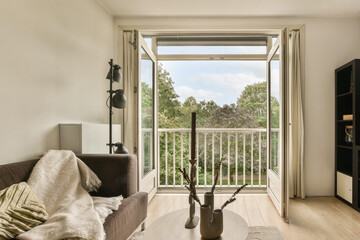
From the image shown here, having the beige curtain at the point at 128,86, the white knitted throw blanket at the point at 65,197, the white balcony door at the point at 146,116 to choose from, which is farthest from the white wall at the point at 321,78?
the white knitted throw blanket at the point at 65,197

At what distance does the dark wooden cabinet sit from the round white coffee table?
2132 mm

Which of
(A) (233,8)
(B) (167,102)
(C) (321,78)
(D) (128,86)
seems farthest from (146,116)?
(C) (321,78)

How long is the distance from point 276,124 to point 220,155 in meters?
1.15

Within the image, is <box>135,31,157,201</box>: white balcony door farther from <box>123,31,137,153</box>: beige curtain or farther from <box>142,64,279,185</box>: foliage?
<box>142,64,279,185</box>: foliage

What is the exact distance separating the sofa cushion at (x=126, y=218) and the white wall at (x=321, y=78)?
2320 mm

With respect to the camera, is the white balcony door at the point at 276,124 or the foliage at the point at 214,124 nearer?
the white balcony door at the point at 276,124

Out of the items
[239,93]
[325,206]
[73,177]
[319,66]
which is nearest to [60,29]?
[73,177]

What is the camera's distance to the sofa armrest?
1.80 meters

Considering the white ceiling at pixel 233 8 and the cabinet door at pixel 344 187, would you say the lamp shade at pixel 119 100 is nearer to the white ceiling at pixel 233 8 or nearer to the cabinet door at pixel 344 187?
the white ceiling at pixel 233 8

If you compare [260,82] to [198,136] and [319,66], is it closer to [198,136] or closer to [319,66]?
[319,66]

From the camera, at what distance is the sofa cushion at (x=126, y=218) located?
135 cm

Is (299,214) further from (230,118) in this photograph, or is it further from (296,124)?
(230,118)

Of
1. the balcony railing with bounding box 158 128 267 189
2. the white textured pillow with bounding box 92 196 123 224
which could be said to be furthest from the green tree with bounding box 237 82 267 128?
the white textured pillow with bounding box 92 196 123 224

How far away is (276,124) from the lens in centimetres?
284
